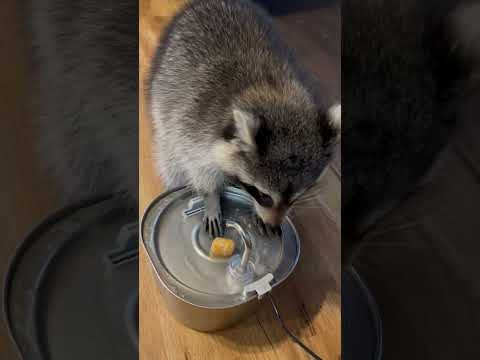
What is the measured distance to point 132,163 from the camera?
3.28 feet

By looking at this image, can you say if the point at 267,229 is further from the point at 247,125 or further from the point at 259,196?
the point at 247,125

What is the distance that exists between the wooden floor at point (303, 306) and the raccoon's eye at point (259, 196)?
132mm

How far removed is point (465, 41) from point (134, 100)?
80 cm

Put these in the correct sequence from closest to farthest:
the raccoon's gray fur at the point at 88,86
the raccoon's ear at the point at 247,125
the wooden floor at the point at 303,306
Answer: the raccoon's ear at the point at 247,125
the wooden floor at the point at 303,306
the raccoon's gray fur at the point at 88,86

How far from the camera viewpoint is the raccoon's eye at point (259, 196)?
2.35 feet

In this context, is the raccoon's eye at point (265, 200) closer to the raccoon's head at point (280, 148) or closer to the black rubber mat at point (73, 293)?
the raccoon's head at point (280, 148)

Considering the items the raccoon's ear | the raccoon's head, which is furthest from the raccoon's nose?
the raccoon's ear

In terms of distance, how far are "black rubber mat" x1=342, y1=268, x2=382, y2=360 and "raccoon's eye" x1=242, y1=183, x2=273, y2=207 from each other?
164mm

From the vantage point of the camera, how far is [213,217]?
758mm

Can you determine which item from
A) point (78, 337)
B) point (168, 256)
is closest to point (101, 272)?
point (78, 337)

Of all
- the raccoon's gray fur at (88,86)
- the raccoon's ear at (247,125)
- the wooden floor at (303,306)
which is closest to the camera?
the raccoon's ear at (247,125)

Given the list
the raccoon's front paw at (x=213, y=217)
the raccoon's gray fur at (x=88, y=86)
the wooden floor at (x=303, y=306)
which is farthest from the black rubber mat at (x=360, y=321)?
the raccoon's gray fur at (x=88, y=86)

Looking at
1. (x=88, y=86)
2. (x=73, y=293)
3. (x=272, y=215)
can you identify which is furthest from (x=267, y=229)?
(x=88, y=86)

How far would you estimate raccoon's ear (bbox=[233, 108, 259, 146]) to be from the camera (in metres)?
0.65
